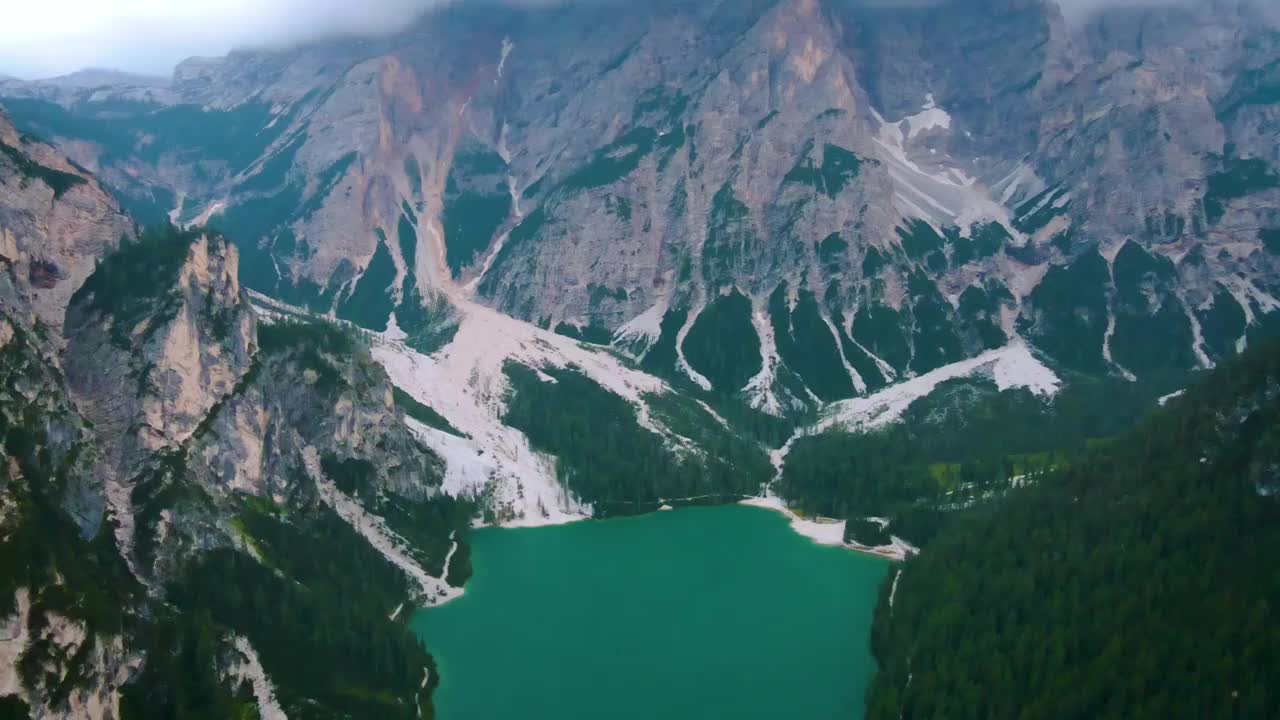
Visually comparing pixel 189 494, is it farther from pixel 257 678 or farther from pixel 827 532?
pixel 827 532

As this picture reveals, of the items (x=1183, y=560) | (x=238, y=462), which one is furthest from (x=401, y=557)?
(x=1183, y=560)

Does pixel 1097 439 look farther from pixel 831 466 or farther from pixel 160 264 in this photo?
pixel 160 264

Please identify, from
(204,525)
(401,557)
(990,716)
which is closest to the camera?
(990,716)

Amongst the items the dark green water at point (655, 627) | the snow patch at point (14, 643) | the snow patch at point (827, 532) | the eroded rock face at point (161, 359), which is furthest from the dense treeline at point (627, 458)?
the snow patch at point (14, 643)

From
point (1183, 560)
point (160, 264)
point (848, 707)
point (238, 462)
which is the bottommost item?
point (848, 707)

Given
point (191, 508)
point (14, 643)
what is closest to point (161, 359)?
point (191, 508)

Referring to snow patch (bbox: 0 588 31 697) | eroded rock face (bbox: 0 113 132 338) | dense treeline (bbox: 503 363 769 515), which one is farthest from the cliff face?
dense treeline (bbox: 503 363 769 515)
